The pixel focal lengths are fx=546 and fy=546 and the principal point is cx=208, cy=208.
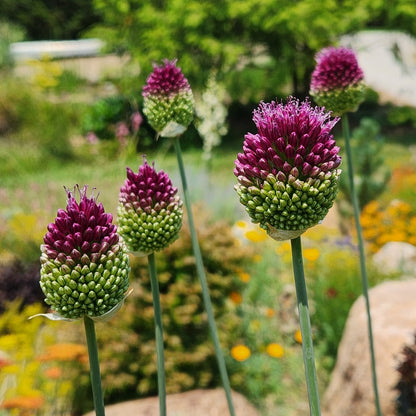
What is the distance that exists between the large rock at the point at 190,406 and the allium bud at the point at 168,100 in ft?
5.54

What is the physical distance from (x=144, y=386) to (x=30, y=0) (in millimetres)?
19252

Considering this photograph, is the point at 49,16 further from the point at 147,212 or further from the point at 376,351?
the point at 147,212

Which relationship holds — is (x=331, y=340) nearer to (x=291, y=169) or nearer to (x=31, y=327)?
(x=31, y=327)

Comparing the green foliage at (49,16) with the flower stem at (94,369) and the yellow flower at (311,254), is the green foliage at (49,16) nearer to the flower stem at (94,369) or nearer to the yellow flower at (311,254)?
the yellow flower at (311,254)

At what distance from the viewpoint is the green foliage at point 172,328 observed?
11.4 ft

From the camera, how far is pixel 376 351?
9.87 feet

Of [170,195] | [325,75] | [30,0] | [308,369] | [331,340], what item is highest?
[30,0]

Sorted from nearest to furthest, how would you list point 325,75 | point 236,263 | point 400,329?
point 325,75, point 400,329, point 236,263

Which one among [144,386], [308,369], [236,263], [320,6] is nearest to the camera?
[308,369]

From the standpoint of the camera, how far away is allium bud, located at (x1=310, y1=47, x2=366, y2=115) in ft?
7.22

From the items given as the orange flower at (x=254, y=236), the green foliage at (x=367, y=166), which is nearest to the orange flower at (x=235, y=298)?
the orange flower at (x=254, y=236)

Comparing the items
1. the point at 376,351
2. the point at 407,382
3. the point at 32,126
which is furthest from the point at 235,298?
the point at 32,126

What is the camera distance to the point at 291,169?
1.16 meters

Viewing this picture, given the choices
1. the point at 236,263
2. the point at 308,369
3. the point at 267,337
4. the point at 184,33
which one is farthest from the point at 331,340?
the point at 184,33
